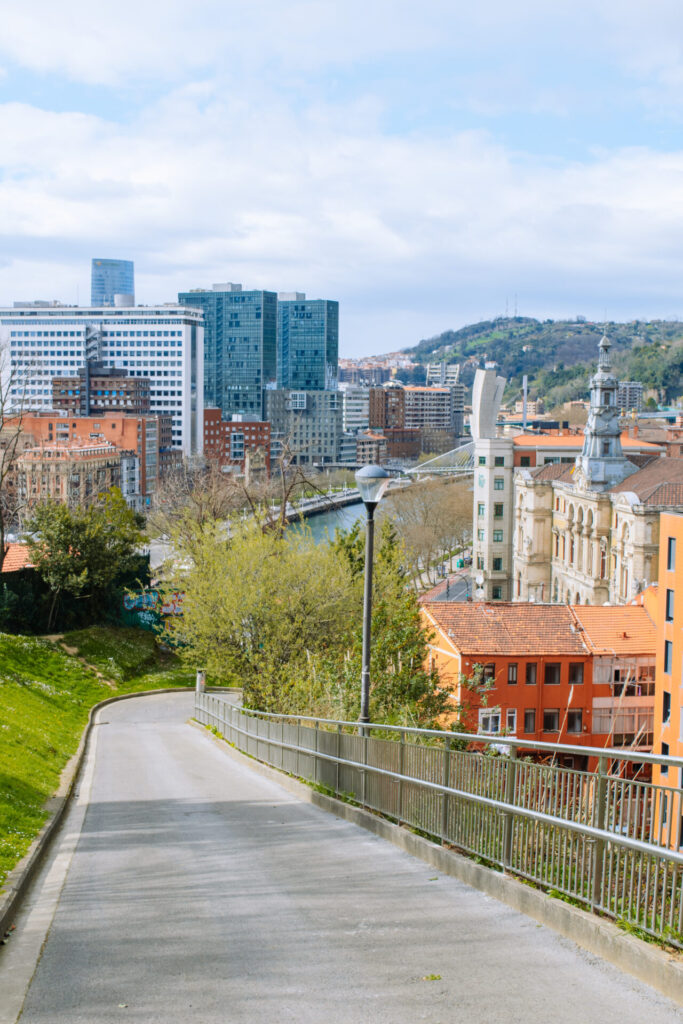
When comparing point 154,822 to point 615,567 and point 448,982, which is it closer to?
point 448,982

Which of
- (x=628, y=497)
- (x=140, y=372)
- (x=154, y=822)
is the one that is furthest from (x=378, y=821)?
(x=140, y=372)

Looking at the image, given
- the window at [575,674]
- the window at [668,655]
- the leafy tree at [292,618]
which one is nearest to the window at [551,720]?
the window at [575,674]

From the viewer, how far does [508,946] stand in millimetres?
6176

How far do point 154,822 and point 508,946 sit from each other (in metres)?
7.10

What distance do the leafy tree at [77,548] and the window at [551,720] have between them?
1586 centimetres

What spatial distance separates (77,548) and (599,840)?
3253 centimetres

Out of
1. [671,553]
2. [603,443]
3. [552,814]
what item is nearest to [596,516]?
[603,443]

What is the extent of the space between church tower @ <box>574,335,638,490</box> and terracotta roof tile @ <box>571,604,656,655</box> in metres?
19.9

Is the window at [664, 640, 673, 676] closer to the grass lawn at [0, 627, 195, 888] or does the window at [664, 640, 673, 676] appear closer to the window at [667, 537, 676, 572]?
the window at [667, 537, 676, 572]

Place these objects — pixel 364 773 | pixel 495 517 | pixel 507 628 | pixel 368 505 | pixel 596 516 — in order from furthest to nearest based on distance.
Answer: pixel 495 517, pixel 596 516, pixel 507 628, pixel 368 505, pixel 364 773

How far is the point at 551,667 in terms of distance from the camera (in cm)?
3488

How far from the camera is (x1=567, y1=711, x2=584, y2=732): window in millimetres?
34906

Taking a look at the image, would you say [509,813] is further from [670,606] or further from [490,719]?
[670,606]

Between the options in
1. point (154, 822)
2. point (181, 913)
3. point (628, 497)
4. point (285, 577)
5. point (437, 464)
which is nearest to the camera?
point (181, 913)
